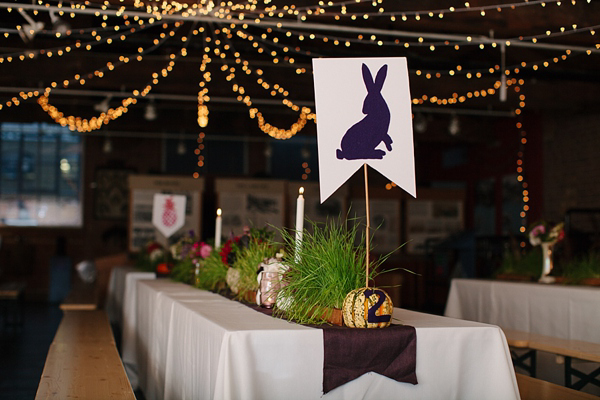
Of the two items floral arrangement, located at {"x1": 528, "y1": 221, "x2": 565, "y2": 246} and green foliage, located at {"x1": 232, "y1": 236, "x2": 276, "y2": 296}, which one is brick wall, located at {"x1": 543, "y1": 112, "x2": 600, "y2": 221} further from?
green foliage, located at {"x1": 232, "y1": 236, "x2": 276, "y2": 296}

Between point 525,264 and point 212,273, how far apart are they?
2.90 m

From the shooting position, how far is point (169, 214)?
262 inches

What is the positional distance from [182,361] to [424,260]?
9844 millimetres

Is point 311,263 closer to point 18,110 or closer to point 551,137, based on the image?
point 551,137

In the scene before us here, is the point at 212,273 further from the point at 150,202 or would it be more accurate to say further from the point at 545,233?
the point at 150,202

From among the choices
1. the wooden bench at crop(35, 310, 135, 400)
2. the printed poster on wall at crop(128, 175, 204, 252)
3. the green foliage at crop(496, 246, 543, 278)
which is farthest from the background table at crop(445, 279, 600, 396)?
the printed poster on wall at crop(128, 175, 204, 252)

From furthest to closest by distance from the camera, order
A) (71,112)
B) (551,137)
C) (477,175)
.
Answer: (477,175) → (71,112) → (551,137)

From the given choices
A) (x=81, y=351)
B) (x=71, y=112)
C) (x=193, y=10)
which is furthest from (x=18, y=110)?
(x=81, y=351)

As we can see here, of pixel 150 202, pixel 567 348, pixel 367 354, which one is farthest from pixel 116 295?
pixel 367 354

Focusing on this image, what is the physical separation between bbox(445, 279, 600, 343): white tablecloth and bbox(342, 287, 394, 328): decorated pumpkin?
2442 mm

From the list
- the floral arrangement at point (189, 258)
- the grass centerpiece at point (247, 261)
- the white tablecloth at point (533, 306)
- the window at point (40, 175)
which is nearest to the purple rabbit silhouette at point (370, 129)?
the grass centerpiece at point (247, 261)

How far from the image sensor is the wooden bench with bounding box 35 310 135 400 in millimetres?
2855

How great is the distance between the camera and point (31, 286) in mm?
14133

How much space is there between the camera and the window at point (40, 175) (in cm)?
1438
